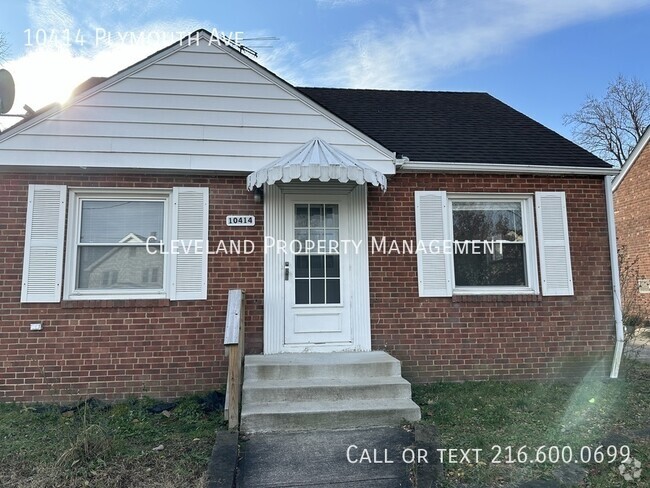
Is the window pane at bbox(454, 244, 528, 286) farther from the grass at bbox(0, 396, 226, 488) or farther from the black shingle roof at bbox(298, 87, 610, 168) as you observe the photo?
the grass at bbox(0, 396, 226, 488)

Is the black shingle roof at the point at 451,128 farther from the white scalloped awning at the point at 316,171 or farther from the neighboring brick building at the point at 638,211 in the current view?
the neighboring brick building at the point at 638,211

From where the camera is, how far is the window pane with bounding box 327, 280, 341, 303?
5.44m

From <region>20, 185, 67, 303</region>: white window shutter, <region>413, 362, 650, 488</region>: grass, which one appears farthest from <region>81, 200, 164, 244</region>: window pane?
<region>413, 362, 650, 488</region>: grass

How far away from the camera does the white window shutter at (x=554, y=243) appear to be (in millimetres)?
5730

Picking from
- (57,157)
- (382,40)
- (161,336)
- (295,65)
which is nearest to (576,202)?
(382,40)

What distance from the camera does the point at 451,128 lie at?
688 centimetres

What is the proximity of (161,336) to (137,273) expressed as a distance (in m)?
0.87

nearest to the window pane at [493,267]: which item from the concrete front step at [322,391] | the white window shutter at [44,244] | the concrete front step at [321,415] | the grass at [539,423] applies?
the grass at [539,423]

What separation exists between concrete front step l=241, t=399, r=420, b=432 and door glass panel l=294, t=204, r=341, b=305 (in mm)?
1569

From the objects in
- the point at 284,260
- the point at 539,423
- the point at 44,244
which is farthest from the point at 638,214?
the point at 44,244

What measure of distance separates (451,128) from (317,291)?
12.2ft

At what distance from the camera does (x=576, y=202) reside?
594 cm

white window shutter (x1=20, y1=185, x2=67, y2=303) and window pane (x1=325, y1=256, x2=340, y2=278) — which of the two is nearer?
white window shutter (x1=20, y1=185, x2=67, y2=303)

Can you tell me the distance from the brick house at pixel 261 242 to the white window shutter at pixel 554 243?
20 millimetres
